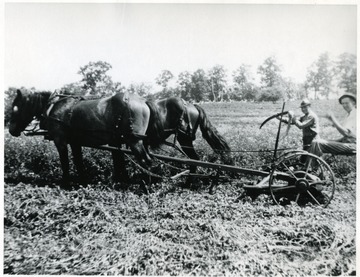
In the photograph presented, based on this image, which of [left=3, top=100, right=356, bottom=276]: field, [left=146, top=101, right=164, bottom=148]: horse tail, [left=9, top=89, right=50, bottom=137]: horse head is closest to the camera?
[left=3, top=100, right=356, bottom=276]: field

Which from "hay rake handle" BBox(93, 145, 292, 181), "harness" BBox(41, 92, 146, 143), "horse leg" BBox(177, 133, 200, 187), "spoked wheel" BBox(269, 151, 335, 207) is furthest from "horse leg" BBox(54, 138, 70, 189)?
"spoked wheel" BBox(269, 151, 335, 207)

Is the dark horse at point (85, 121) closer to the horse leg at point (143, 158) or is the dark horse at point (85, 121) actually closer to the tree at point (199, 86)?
the horse leg at point (143, 158)

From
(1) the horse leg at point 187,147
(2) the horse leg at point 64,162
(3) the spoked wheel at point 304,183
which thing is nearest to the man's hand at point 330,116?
(3) the spoked wheel at point 304,183

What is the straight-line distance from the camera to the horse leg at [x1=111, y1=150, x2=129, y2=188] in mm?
4496

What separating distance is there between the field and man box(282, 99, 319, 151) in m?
0.18

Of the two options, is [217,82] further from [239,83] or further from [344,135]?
[344,135]

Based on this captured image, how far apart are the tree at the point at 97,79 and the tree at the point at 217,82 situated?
1.38 m

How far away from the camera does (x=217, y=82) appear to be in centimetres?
430

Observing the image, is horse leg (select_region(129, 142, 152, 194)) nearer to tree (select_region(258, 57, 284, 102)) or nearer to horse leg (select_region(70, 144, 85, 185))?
horse leg (select_region(70, 144, 85, 185))

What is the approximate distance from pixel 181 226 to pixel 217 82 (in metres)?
1.99

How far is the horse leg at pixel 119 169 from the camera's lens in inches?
177

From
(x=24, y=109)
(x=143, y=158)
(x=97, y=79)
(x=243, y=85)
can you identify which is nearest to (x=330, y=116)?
(x=243, y=85)

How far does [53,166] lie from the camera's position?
4.62 meters

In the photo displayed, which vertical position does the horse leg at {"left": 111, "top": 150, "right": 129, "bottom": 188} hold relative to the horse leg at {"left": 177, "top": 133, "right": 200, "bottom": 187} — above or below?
below
